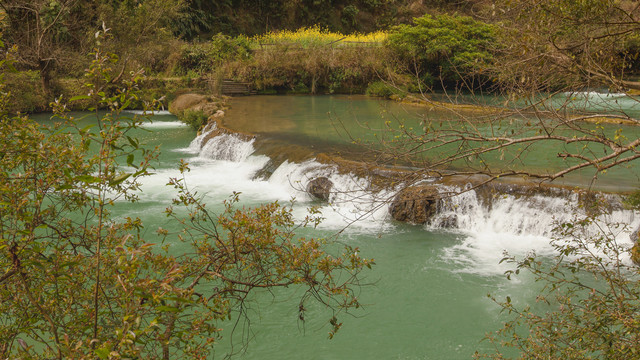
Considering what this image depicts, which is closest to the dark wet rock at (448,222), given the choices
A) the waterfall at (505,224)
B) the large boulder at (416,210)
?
the waterfall at (505,224)

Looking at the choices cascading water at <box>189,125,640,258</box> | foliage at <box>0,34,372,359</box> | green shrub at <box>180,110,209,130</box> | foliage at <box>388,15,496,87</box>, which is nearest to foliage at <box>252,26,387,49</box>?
foliage at <box>388,15,496,87</box>

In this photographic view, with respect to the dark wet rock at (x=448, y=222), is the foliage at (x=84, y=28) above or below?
above

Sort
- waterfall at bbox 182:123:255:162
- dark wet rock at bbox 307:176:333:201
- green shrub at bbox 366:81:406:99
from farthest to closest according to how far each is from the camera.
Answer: green shrub at bbox 366:81:406:99 → waterfall at bbox 182:123:255:162 → dark wet rock at bbox 307:176:333:201

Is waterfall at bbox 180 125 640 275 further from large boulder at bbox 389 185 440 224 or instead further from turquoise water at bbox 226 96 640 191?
turquoise water at bbox 226 96 640 191

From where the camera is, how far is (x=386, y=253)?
293 inches

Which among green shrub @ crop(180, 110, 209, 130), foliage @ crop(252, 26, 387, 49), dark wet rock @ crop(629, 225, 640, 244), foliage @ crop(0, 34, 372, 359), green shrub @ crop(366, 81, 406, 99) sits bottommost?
dark wet rock @ crop(629, 225, 640, 244)

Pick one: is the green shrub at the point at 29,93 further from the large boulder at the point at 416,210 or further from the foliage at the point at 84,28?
the large boulder at the point at 416,210

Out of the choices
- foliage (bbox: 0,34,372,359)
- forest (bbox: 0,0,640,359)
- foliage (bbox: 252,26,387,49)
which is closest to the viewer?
foliage (bbox: 0,34,372,359)

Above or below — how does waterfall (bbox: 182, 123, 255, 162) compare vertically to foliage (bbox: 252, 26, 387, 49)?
below

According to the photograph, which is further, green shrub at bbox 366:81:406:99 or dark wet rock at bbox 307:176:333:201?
green shrub at bbox 366:81:406:99

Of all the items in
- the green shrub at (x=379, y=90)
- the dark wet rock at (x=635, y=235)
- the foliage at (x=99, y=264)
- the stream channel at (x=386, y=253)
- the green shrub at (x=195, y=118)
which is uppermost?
the foliage at (x=99, y=264)

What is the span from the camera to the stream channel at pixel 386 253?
5426mm

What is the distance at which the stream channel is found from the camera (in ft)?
17.8

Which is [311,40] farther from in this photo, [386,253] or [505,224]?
[386,253]
